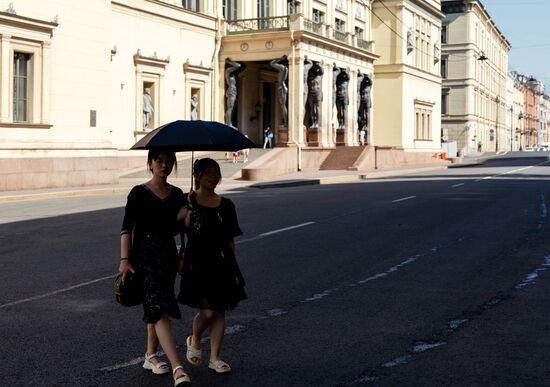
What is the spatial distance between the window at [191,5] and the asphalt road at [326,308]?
2632 centimetres

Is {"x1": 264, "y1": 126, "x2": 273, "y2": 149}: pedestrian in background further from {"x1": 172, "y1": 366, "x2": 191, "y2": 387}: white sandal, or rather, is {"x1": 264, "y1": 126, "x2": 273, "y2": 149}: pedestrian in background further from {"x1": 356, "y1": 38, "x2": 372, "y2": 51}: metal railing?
{"x1": 172, "y1": 366, "x2": 191, "y2": 387}: white sandal

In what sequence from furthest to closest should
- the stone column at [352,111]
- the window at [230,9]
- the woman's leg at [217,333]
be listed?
the stone column at [352,111] → the window at [230,9] → the woman's leg at [217,333]

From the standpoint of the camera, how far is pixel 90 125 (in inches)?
1189

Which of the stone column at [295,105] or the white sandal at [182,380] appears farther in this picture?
the stone column at [295,105]

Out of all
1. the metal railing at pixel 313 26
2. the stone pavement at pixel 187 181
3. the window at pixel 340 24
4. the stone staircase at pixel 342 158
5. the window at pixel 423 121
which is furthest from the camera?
the window at pixel 423 121

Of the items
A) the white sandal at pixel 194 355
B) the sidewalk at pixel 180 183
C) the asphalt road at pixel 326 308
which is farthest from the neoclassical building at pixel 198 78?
the white sandal at pixel 194 355

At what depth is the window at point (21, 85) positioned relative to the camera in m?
27.6

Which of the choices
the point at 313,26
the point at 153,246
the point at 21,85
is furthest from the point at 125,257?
the point at 313,26

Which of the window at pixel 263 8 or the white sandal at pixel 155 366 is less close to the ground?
the window at pixel 263 8

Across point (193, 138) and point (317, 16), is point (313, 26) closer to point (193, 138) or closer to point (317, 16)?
point (317, 16)

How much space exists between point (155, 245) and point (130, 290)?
358 millimetres

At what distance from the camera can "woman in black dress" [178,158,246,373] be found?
599cm

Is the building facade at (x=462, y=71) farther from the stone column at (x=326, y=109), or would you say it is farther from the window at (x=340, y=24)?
the stone column at (x=326, y=109)

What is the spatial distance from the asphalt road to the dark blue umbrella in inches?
64.1
